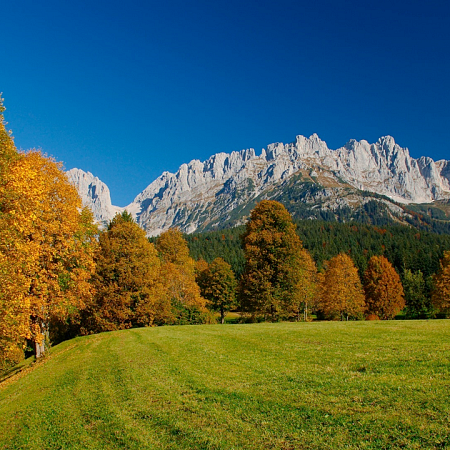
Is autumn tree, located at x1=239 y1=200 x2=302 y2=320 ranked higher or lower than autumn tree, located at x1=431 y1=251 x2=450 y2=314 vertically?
higher

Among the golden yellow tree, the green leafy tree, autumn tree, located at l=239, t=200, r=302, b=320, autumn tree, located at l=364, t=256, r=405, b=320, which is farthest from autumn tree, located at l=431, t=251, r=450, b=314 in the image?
the golden yellow tree

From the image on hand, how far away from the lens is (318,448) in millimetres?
6730

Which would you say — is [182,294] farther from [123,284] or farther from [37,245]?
[37,245]

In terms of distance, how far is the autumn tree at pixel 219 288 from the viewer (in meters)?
73.9

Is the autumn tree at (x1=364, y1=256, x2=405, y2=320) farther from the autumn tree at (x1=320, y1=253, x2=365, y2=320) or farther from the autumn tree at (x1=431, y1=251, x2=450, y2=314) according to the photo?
the autumn tree at (x1=431, y1=251, x2=450, y2=314)

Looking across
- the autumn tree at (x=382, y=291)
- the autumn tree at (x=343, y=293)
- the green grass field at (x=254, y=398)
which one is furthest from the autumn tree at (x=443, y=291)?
the green grass field at (x=254, y=398)

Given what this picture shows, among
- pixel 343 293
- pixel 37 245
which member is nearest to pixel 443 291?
pixel 343 293

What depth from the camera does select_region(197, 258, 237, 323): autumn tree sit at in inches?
2908

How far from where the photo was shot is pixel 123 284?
116 feet

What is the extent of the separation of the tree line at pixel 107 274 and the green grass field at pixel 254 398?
7.37 meters

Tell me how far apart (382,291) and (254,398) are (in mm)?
57941

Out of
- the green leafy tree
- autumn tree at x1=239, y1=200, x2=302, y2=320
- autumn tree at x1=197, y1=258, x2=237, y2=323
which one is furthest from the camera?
the green leafy tree

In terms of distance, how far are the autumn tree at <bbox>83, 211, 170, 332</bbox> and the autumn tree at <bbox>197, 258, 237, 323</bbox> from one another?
120 ft

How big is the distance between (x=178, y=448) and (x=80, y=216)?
24.4 meters
